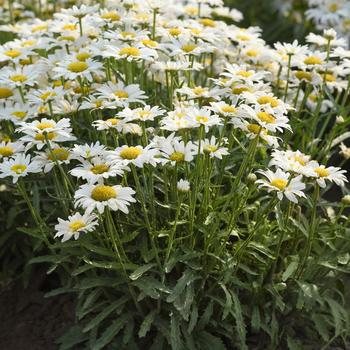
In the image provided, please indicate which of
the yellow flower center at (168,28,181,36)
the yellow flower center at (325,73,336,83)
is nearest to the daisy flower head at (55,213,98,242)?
the yellow flower center at (168,28,181,36)

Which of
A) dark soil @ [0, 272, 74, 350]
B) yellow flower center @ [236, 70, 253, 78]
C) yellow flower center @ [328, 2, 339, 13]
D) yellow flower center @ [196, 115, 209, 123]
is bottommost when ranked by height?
dark soil @ [0, 272, 74, 350]

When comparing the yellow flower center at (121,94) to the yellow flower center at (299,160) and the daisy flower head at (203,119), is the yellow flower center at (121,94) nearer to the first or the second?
the daisy flower head at (203,119)

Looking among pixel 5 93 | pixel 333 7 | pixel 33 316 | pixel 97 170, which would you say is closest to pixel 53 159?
pixel 97 170

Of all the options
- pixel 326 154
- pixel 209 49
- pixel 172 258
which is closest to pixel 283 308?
pixel 172 258

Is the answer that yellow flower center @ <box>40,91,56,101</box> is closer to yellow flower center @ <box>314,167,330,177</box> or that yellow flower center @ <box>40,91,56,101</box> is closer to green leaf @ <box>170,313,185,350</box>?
green leaf @ <box>170,313,185,350</box>

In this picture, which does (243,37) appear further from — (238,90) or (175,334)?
(175,334)

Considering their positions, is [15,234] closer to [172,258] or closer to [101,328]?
[101,328]

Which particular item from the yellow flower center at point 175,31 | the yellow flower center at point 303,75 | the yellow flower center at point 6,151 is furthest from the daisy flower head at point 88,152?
the yellow flower center at point 303,75
